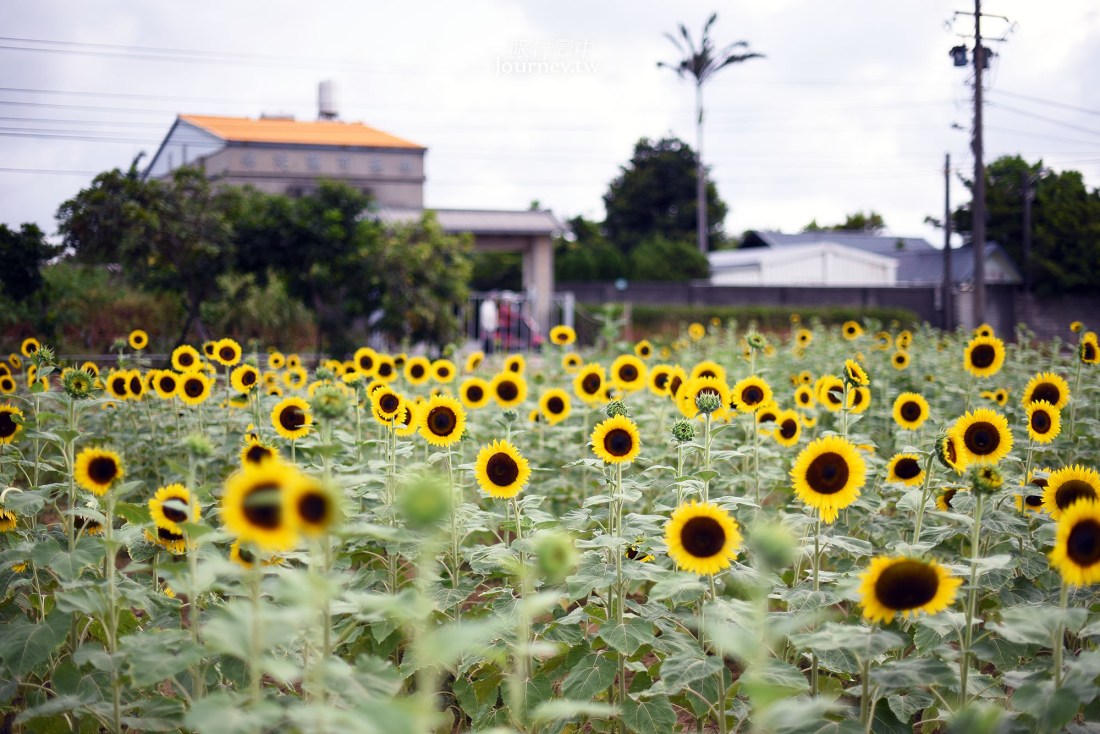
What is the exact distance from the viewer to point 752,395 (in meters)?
3.33

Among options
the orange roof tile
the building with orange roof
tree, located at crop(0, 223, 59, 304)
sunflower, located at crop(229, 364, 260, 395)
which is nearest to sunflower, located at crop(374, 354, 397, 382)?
sunflower, located at crop(229, 364, 260, 395)

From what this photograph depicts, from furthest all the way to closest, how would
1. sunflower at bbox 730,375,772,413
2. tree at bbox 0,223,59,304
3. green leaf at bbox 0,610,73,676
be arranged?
tree at bbox 0,223,59,304
sunflower at bbox 730,375,772,413
green leaf at bbox 0,610,73,676

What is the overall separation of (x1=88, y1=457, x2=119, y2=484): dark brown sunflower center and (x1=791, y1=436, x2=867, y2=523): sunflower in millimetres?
1665

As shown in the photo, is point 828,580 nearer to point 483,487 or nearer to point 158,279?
point 483,487

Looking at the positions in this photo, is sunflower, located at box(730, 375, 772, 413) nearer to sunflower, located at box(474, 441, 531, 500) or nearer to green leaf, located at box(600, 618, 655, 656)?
sunflower, located at box(474, 441, 531, 500)

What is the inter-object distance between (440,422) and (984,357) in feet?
9.00

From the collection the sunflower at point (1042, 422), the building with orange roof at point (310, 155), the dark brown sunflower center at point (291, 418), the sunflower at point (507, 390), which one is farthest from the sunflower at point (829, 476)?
the building with orange roof at point (310, 155)

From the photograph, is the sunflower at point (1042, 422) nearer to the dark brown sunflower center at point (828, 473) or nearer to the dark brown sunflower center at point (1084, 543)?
the dark brown sunflower center at point (828, 473)

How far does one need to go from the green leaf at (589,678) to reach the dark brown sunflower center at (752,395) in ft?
4.82

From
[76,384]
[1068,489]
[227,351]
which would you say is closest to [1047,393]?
[1068,489]

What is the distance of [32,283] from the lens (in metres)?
7.14

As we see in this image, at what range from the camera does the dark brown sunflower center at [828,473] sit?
6.96ft

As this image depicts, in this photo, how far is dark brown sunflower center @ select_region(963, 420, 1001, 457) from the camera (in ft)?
7.87

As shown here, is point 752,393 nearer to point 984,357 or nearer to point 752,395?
point 752,395
